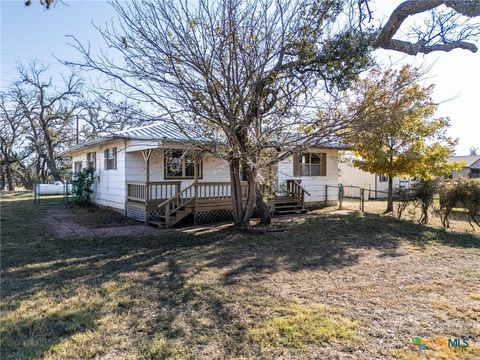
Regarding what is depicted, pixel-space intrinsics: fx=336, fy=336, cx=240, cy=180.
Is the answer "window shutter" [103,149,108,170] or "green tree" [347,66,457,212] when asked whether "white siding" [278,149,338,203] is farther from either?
"window shutter" [103,149,108,170]

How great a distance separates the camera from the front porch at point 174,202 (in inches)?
417

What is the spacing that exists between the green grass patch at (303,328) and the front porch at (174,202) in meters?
6.95

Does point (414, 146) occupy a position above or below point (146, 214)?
above

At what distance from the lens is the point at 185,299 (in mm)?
4309

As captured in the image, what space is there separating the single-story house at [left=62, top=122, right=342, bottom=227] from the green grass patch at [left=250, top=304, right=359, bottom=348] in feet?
17.4

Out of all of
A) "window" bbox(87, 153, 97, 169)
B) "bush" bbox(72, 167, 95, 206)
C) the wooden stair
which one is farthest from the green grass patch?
"window" bbox(87, 153, 97, 169)

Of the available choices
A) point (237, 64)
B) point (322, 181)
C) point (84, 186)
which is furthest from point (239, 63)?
point (84, 186)

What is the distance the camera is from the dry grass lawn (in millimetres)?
3100

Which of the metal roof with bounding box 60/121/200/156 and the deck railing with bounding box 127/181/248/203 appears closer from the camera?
the metal roof with bounding box 60/121/200/156

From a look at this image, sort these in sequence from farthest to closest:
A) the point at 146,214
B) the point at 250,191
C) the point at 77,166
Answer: the point at 77,166 → the point at 146,214 → the point at 250,191

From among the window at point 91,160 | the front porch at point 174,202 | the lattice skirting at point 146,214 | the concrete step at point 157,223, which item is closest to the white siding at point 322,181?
the front porch at point 174,202

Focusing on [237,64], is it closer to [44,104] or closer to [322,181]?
[322,181]

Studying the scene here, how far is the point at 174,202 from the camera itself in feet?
35.6

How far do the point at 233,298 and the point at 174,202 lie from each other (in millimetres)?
6866
